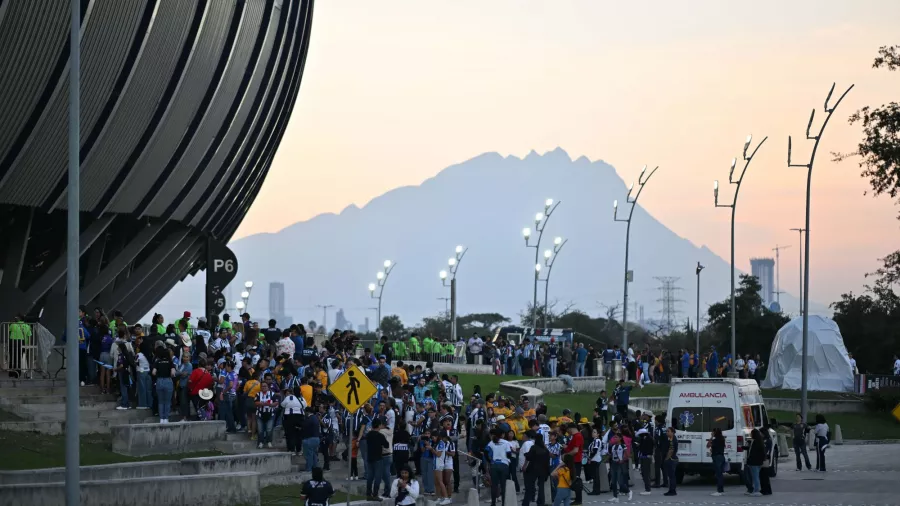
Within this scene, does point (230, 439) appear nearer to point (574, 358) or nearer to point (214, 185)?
point (214, 185)

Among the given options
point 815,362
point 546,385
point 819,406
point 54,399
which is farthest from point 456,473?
point 815,362

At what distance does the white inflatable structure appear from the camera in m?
55.6

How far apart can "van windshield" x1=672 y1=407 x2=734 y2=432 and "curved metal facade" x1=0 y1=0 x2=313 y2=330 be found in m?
16.6

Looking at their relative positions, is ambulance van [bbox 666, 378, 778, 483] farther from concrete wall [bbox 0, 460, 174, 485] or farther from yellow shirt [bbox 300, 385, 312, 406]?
concrete wall [bbox 0, 460, 174, 485]

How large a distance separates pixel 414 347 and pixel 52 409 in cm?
2454

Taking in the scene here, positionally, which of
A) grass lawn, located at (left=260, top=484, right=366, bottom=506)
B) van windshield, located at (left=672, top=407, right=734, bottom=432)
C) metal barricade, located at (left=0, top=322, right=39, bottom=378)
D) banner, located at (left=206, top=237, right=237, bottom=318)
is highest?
banner, located at (left=206, top=237, right=237, bottom=318)

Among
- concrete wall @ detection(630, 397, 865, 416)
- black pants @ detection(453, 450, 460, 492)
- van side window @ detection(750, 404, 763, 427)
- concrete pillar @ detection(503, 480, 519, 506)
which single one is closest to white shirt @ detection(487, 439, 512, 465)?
black pants @ detection(453, 450, 460, 492)

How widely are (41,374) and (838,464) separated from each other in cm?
1901

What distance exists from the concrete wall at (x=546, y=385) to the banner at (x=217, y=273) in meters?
11.9

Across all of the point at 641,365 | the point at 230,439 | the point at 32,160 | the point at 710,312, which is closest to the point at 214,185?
the point at 32,160

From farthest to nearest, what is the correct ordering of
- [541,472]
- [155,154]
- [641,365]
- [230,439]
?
[641,365] < [155,154] < [230,439] < [541,472]

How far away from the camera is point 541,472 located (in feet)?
75.8

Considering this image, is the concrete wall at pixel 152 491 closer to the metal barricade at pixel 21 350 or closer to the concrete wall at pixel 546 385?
the metal barricade at pixel 21 350

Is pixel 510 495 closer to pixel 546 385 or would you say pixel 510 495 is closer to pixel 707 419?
pixel 707 419
